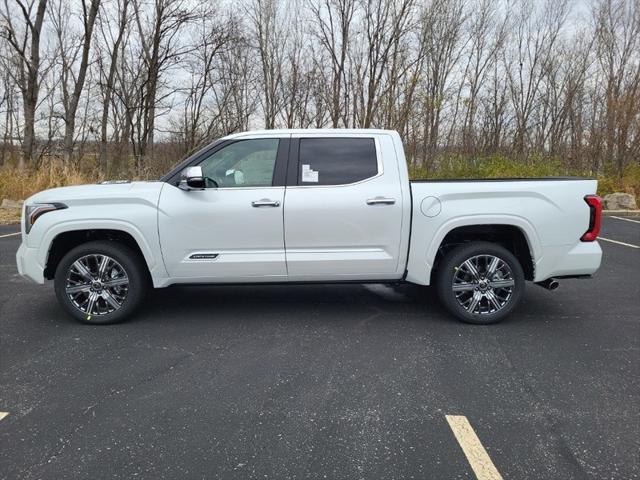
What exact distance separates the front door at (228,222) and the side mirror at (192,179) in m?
0.07

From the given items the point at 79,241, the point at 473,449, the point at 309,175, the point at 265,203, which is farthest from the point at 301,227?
the point at 473,449

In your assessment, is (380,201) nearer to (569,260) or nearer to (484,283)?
(484,283)

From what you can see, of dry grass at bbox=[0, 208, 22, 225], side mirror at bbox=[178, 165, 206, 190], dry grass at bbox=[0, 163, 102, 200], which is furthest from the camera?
dry grass at bbox=[0, 163, 102, 200]

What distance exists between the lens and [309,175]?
439 cm

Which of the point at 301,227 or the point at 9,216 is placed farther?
the point at 9,216

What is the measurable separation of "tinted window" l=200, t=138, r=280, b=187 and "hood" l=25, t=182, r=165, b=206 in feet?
1.79

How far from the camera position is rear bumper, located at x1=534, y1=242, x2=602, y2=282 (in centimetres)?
439

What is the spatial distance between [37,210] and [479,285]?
433 centimetres

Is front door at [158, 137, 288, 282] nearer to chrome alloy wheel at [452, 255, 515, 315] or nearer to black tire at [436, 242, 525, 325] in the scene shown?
black tire at [436, 242, 525, 325]

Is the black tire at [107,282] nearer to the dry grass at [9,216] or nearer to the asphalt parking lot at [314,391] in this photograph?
the asphalt parking lot at [314,391]

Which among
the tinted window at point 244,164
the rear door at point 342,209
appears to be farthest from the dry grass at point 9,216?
the rear door at point 342,209

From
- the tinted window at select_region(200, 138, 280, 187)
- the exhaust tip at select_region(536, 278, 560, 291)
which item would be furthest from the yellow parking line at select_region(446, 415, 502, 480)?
the tinted window at select_region(200, 138, 280, 187)

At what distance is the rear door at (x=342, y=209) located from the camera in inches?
169

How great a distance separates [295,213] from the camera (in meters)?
4.27
